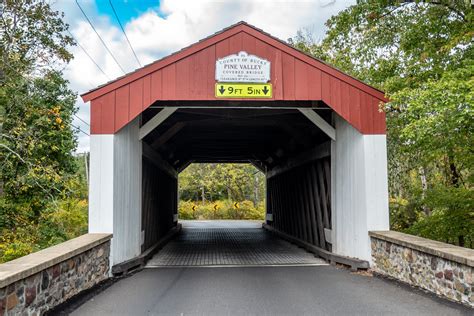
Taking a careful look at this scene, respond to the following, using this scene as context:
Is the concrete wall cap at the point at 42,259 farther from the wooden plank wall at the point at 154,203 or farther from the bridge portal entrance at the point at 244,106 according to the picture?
the wooden plank wall at the point at 154,203

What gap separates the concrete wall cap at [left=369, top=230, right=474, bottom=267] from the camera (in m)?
4.63

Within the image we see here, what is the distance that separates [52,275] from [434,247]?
4.30 m

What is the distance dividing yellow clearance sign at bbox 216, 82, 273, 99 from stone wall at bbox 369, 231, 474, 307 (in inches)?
112

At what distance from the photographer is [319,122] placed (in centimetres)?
822

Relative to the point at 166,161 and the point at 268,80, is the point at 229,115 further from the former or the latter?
the point at 166,161

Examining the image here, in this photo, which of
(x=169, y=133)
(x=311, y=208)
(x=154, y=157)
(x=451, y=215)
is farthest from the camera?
(x=154, y=157)

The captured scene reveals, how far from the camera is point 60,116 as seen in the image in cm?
1262

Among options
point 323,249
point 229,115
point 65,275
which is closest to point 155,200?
point 229,115

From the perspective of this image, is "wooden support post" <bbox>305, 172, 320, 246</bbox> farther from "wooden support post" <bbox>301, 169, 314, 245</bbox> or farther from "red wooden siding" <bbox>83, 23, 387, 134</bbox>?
"red wooden siding" <bbox>83, 23, 387, 134</bbox>

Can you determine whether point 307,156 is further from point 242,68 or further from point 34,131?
point 34,131

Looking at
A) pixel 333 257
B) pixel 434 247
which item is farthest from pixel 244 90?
pixel 434 247

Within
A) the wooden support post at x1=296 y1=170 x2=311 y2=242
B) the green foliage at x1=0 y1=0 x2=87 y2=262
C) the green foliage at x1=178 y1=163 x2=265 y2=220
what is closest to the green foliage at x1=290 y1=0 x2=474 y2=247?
the wooden support post at x1=296 y1=170 x2=311 y2=242

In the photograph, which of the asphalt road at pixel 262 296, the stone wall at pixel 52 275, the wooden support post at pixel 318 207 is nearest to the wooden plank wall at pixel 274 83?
the stone wall at pixel 52 275

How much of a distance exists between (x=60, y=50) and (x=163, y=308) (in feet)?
34.7
